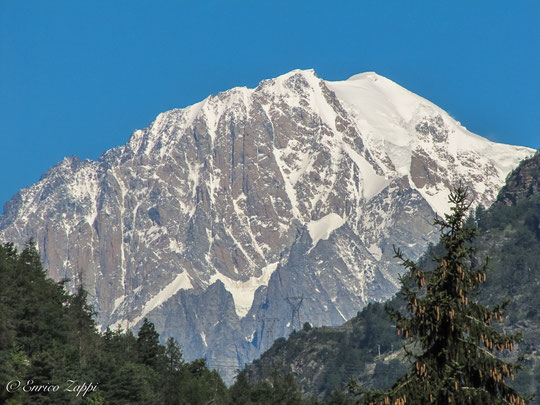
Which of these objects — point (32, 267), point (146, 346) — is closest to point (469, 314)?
point (32, 267)

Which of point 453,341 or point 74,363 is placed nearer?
point 453,341

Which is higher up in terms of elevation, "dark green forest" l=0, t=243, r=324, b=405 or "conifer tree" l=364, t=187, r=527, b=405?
"dark green forest" l=0, t=243, r=324, b=405

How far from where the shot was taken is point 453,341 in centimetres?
2941

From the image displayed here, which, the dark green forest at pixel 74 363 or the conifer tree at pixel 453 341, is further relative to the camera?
the dark green forest at pixel 74 363

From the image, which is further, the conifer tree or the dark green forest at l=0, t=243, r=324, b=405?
the dark green forest at l=0, t=243, r=324, b=405

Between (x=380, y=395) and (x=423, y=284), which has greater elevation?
(x=423, y=284)

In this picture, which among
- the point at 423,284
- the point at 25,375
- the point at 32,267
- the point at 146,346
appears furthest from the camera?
the point at 146,346

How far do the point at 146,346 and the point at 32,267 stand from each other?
29329 mm

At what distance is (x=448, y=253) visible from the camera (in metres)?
29.8

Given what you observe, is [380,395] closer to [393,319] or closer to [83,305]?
[393,319]

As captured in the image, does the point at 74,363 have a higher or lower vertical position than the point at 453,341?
higher

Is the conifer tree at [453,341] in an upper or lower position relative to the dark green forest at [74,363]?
lower

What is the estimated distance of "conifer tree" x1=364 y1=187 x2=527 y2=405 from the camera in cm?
2836

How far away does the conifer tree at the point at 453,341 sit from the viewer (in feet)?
93.0
